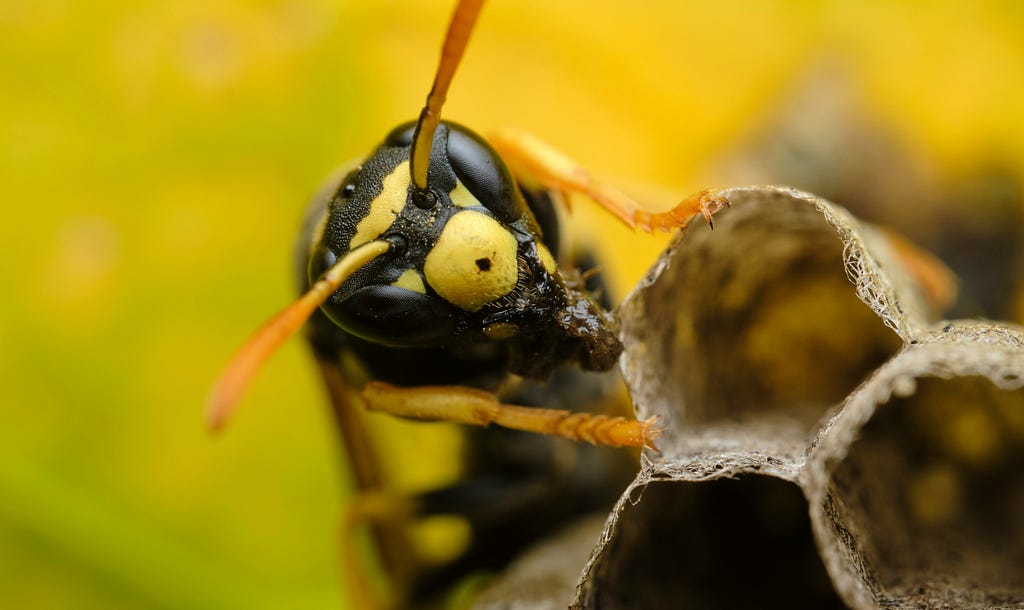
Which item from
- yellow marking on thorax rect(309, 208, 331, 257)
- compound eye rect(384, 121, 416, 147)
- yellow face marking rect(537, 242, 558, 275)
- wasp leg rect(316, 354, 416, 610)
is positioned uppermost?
compound eye rect(384, 121, 416, 147)

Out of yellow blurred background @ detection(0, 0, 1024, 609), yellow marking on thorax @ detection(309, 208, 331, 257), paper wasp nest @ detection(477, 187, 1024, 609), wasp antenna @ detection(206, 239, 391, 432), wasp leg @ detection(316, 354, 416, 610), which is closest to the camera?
wasp antenna @ detection(206, 239, 391, 432)

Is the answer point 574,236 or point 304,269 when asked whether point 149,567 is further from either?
point 574,236

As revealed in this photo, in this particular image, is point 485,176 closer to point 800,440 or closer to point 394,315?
point 394,315

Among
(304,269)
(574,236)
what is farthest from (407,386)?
(574,236)

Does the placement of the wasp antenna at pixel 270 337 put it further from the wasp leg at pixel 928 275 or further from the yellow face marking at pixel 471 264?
the wasp leg at pixel 928 275

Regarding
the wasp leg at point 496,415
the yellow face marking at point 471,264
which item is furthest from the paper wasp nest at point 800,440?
the yellow face marking at point 471,264

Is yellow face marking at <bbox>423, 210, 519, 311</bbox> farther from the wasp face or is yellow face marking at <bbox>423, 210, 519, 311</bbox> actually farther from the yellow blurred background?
the yellow blurred background

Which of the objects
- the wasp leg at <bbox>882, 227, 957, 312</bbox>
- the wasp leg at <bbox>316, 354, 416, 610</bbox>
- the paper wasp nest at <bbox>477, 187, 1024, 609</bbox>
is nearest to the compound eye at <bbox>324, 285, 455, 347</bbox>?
the paper wasp nest at <bbox>477, 187, 1024, 609</bbox>

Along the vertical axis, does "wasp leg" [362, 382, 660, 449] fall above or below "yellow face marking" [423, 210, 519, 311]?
below
